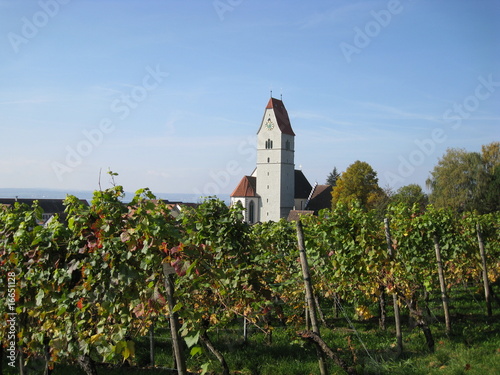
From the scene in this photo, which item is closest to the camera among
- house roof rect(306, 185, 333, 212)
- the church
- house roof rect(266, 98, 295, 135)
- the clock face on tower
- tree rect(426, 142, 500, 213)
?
tree rect(426, 142, 500, 213)

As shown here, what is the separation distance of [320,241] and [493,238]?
781 centimetres

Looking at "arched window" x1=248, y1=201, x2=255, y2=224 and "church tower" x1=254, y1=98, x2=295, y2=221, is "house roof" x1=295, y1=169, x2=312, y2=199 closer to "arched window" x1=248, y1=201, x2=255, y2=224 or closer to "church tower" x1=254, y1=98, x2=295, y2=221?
"church tower" x1=254, y1=98, x2=295, y2=221

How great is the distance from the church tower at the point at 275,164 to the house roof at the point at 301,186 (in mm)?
1906

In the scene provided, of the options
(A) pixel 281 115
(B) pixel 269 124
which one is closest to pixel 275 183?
(B) pixel 269 124

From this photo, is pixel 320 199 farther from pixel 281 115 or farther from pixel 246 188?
pixel 281 115

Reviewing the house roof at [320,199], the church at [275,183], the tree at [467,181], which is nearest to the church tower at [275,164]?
the church at [275,183]

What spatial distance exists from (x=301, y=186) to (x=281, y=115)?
33.1 ft

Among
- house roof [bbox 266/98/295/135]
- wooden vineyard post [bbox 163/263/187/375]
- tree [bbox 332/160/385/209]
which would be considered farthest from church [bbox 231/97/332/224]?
wooden vineyard post [bbox 163/263/187/375]

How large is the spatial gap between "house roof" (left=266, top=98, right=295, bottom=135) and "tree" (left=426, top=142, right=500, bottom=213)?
73.9 feet

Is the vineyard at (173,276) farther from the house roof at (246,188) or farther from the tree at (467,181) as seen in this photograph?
A: the house roof at (246,188)

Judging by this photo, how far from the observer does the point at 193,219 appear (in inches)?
285

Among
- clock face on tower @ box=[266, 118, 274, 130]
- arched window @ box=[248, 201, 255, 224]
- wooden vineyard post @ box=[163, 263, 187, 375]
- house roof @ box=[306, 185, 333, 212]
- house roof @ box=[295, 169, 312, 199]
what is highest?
clock face on tower @ box=[266, 118, 274, 130]

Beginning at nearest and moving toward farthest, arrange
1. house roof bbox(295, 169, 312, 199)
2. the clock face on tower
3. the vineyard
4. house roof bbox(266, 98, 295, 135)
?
1. the vineyard
2. house roof bbox(266, 98, 295, 135)
3. the clock face on tower
4. house roof bbox(295, 169, 312, 199)

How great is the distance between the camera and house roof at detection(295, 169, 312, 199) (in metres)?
59.8
